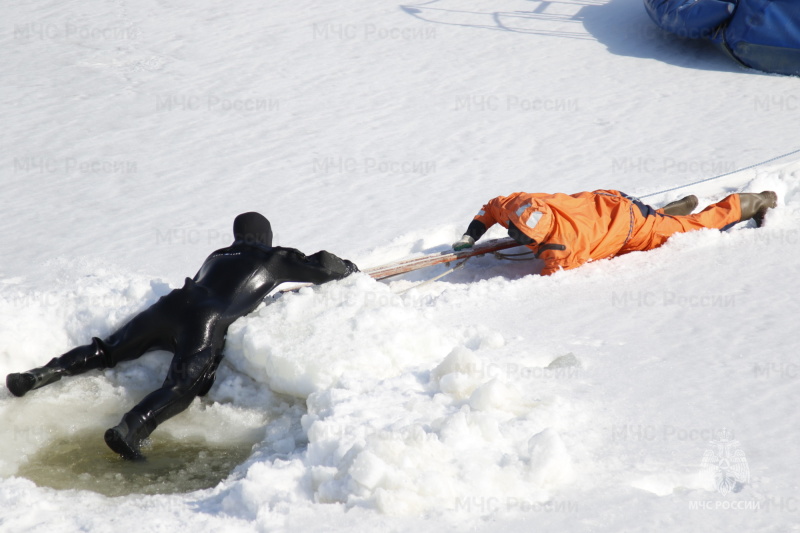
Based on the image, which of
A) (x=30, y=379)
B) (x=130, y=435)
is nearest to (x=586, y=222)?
(x=130, y=435)

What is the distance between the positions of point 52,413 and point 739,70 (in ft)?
24.1

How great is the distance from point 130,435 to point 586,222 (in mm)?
2602

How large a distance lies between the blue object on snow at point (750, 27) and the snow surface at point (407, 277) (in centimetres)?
24

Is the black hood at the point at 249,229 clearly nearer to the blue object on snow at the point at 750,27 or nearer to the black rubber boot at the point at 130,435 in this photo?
the black rubber boot at the point at 130,435

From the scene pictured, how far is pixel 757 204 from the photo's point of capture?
187 inches

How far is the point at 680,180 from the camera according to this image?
220 inches

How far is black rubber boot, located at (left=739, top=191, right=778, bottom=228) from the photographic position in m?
4.70

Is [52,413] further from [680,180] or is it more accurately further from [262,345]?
[680,180]

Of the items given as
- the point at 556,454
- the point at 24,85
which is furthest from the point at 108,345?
the point at 24,85

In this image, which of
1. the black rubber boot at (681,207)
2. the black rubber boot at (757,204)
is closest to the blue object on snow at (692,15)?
the black rubber boot at (757,204)

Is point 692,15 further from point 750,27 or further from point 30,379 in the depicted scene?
point 30,379

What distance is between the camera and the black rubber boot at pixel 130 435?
9.57 ft

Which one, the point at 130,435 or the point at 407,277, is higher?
the point at 130,435

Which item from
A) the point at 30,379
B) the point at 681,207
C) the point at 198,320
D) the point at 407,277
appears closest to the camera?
the point at 30,379
